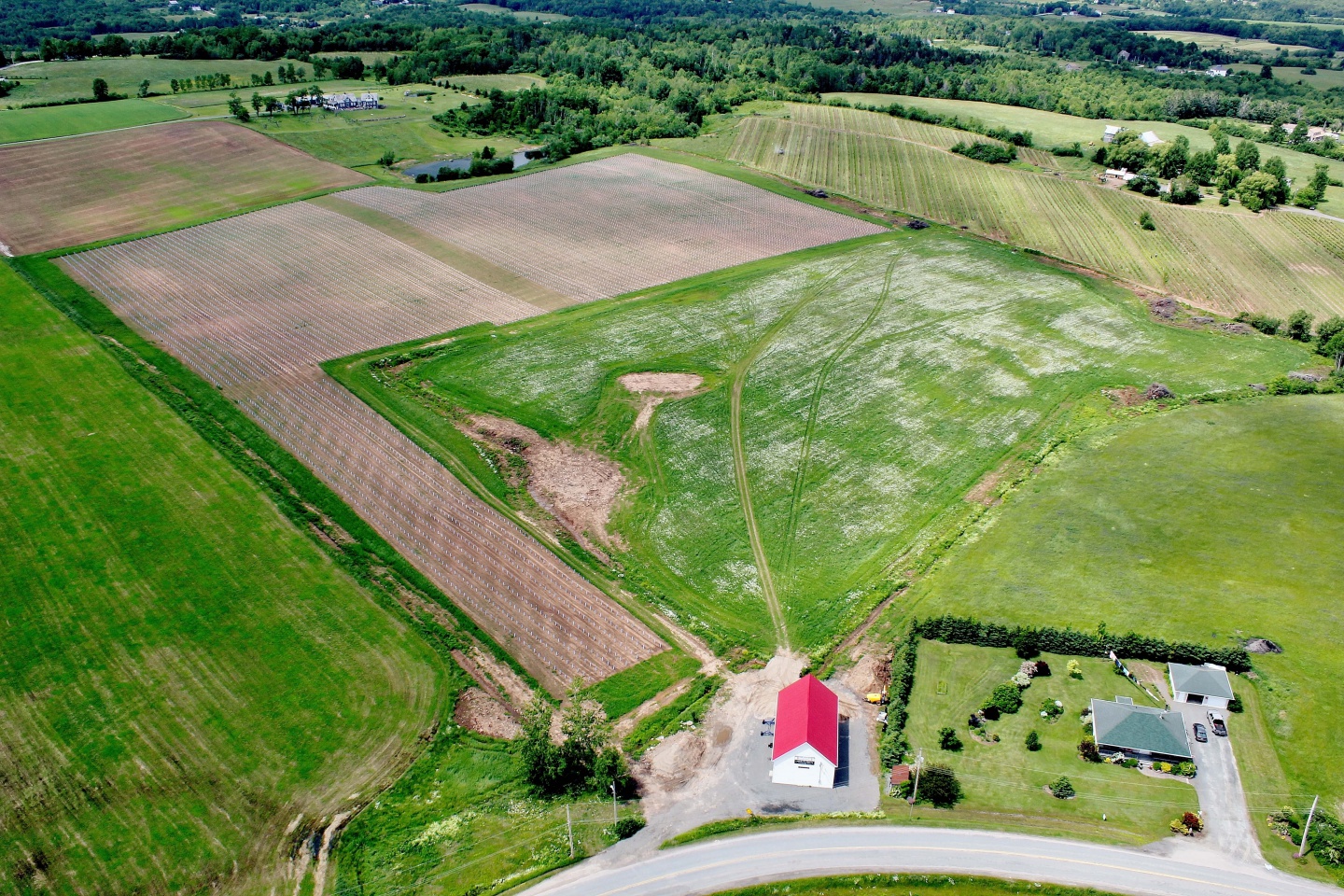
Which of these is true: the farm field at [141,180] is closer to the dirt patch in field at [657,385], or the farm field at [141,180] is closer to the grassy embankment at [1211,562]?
the dirt patch in field at [657,385]

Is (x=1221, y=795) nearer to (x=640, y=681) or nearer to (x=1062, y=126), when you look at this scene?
(x=640, y=681)

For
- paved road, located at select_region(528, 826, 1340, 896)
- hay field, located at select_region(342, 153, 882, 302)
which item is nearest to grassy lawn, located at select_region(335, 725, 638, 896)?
paved road, located at select_region(528, 826, 1340, 896)

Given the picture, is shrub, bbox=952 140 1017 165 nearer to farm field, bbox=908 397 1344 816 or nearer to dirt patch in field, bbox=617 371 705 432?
farm field, bbox=908 397 1344 816

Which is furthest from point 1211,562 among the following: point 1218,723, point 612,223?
point 612,223

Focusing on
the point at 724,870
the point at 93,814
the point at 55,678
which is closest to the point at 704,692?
the point at 724,870

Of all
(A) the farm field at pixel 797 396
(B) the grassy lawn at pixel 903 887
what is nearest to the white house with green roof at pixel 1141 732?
(B) the grassy lawn at pixel 903 887

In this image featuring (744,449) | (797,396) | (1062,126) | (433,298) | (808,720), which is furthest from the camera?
(1062,126)

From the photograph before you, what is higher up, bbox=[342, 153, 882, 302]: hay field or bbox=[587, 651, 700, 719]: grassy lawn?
bbox=[342, 153, 882, 302]: hay field
